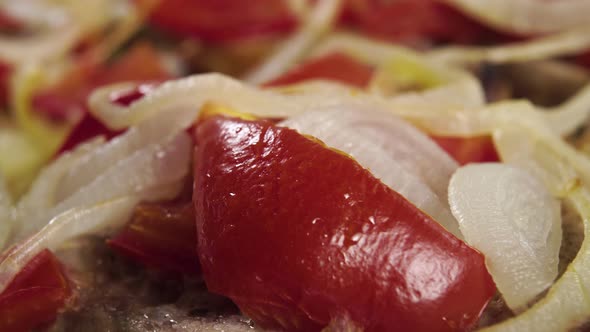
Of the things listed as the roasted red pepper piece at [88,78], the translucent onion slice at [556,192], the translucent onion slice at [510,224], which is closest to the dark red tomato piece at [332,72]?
the roasted red pepper piece at [88,78]

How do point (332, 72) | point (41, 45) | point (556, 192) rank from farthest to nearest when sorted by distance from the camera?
point (41, 45) → point (332, 72) → point (556, 192)

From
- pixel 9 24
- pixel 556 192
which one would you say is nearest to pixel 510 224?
pixel 556 192

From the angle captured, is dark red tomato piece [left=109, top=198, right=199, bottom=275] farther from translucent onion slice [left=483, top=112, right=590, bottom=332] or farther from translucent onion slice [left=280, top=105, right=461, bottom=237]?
translucent onion slice [left=483, top=112, right=590, bottom=332]

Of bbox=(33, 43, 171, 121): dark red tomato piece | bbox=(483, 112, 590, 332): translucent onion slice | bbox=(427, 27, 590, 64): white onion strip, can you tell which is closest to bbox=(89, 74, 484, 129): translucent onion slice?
bbox=(483, 112, 590, 332): translucent onion slice

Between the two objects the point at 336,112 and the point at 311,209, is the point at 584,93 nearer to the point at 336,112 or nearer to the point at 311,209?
the point at 336,112

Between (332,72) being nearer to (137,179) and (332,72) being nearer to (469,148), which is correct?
(469,148)

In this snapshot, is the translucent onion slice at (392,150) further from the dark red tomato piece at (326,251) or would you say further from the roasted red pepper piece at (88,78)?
the roasted red pepper piece at (88,78)

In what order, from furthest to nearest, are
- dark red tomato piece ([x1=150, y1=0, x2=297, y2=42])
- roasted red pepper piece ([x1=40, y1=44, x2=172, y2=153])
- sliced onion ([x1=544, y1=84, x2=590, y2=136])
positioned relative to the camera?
dark red tomato piece ([x1=150, y1=0, x2=297, y2=42]), roasted red pepper piece ([x1=40, y1=44, x2=172, y2=153]), sliced onion ([x1=544, y1=84, x2=590, y2=136])

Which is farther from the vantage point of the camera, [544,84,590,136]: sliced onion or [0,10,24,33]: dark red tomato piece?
[0,10,24,33]: dark red tomato piece
